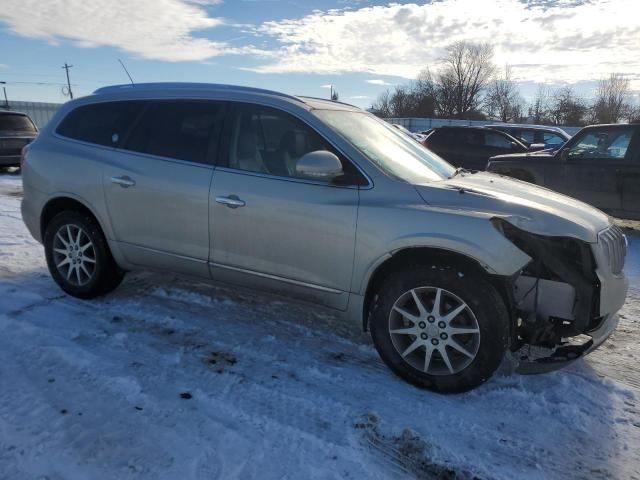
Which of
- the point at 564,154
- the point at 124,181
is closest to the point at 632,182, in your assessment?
the point at 564,154

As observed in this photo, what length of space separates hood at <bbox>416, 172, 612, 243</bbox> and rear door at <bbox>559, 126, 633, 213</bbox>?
16.9 ft

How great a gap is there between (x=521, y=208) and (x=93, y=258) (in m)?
3.54

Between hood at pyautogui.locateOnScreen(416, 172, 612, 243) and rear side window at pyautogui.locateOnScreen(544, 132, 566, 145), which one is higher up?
hood at pyautogui.locateOnScreen(416, 172, 612, 243)

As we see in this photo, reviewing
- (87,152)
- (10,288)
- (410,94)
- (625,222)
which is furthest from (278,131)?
(410,94)

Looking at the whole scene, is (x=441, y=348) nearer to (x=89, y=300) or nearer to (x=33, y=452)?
(x=33, y=452)

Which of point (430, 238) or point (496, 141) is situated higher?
point (430, 238)

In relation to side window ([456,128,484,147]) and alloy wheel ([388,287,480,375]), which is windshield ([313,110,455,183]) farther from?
side window ([456,128,484,147])

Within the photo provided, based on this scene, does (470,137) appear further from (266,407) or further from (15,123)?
(15,123)

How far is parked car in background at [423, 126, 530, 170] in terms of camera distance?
13141 millimetres

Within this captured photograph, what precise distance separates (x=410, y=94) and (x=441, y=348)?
281ft

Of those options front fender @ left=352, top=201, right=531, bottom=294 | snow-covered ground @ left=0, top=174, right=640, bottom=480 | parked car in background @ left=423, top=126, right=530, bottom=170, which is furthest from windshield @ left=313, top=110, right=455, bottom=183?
parked car in background @ left=423, top=126, right=530, bottom=170

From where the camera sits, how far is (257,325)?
402cm

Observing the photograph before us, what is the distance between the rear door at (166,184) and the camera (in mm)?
3818

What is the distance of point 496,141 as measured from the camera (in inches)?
523
